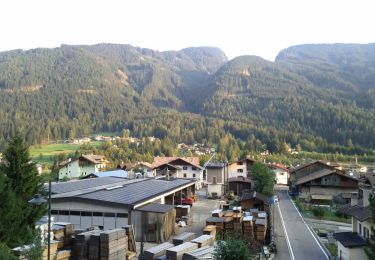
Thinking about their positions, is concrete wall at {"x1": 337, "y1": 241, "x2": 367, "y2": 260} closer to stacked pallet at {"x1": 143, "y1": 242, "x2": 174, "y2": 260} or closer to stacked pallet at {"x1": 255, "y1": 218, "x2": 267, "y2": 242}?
stacked pallet at {"x1": 255, "y1": 218, "x2": 267, "y2": 242}

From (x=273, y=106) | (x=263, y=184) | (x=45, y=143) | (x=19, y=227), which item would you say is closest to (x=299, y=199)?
(x=263, y=184)

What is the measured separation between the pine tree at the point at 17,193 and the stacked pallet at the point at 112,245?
3.00m

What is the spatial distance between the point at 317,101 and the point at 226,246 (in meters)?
157

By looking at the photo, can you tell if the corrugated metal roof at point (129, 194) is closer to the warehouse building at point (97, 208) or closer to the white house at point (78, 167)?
the warehouse building at point (97, 208)

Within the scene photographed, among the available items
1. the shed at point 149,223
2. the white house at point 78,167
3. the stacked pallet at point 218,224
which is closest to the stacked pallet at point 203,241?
the stacked pallet at point 218,224

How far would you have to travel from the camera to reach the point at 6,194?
16.1 meters

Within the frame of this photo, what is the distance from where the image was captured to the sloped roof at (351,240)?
19.9 m

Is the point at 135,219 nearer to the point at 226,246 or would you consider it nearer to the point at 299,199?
the point at 226,246

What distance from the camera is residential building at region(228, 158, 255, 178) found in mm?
63875

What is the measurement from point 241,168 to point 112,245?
152 ft

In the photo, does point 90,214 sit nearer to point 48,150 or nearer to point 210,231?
point 210,231

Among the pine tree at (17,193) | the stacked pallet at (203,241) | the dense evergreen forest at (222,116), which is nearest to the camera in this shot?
the pine tree at (17,193)

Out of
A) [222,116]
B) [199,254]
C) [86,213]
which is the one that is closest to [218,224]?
[86,213]

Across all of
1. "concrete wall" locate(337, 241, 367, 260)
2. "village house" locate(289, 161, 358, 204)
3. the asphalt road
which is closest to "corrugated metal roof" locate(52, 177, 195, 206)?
the asphalt road
